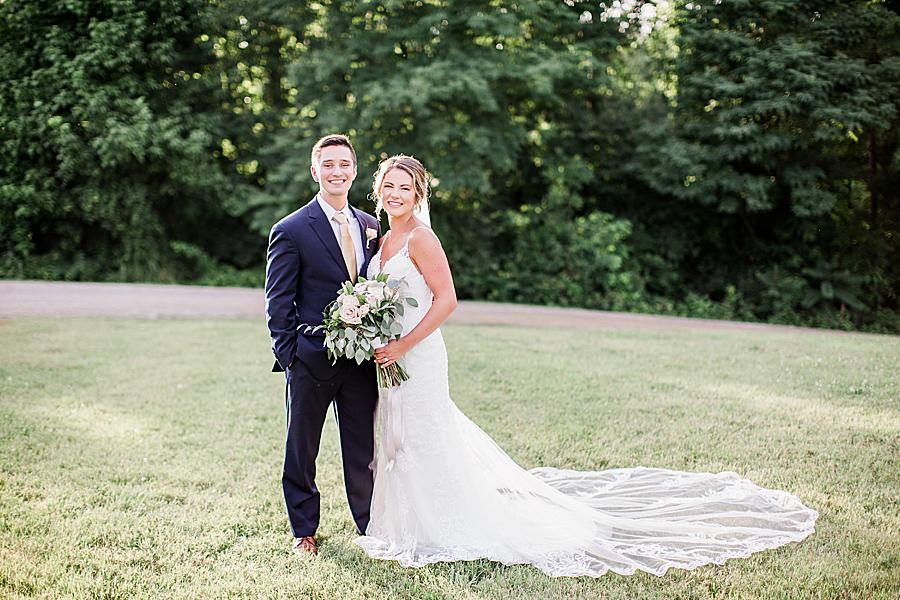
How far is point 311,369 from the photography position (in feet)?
11.1

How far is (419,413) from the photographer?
11.8 feet

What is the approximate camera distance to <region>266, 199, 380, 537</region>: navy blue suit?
334 centimetres

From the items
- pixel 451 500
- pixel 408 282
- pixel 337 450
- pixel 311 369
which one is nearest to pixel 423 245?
pixel 408 282

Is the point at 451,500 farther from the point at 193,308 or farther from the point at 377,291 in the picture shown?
the point at 193,308

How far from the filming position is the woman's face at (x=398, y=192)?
343cm

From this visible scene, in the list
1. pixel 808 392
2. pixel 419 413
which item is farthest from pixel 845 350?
pixel 419 413

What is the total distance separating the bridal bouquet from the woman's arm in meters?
0.08

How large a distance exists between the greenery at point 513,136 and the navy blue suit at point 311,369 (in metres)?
9.83

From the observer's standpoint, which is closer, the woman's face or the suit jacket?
the suit jacket

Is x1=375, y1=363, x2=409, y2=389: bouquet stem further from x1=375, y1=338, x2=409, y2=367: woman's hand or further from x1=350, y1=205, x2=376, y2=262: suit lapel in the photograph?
x1=350, y1=205, x2=376, y2=262: suit lapel

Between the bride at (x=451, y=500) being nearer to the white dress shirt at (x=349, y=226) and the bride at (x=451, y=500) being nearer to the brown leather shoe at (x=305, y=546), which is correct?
the white dress shirt at (x=349, y=226)

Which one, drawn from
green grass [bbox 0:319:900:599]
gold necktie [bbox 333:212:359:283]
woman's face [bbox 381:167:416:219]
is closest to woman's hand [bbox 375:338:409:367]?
gold necktie [bbox 333:212:359:283]

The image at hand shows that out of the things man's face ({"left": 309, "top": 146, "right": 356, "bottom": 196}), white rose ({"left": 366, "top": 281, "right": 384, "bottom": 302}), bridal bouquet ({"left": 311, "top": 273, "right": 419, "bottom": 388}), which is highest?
man's face ({"left": 309, "top": 146, "right": 356, "bottom": 196})

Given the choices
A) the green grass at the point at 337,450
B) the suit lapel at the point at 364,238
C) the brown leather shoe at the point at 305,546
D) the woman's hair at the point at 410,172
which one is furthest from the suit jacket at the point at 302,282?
the green grass at the point at 337,450
